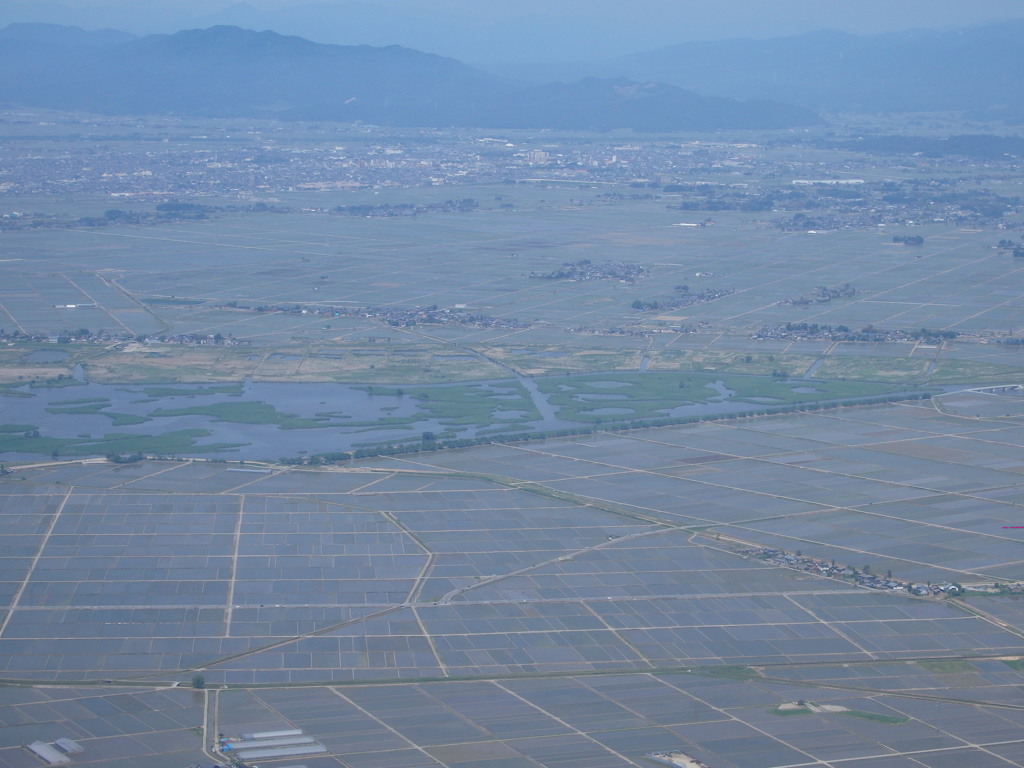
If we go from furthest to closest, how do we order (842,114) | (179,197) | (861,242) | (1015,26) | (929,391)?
(1015,26) → (842,114) → (179,197) → (861,242) → (929,391)

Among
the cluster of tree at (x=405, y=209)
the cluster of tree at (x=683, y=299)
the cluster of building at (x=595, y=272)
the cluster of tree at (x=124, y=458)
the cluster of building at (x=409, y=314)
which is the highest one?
the cluster of tree at (x=405, y=209)

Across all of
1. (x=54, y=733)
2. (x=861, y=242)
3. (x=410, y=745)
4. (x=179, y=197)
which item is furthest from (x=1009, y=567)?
(x=179, y=197)

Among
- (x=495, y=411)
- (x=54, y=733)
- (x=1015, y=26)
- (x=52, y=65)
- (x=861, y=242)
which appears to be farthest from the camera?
(x=1015, y=26)

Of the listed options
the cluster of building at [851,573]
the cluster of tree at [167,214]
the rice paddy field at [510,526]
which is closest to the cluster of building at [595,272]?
the rice paddy field at [510,526]

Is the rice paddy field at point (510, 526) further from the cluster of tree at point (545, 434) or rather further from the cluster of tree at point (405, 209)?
the cluster of tree at point (405, 209)

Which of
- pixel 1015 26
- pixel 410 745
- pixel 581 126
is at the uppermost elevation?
pixel 1015 26

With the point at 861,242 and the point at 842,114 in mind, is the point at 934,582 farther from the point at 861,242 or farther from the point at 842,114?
the point at 842,114

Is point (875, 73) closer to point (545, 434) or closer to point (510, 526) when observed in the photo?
point (545, 434)
